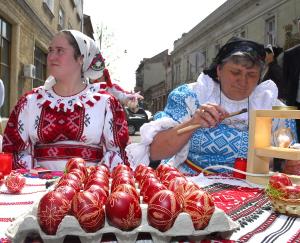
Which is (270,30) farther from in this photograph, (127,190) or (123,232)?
(123,232)

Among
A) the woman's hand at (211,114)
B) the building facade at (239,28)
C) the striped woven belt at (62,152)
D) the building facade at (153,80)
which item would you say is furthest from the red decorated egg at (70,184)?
the building facade at (153,80)

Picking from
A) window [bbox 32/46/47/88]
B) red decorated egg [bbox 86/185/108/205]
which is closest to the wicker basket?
red decorated egg [bbox 86/185/108/205]

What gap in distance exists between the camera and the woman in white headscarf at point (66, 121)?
216cm

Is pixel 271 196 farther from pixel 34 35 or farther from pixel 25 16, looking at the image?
pixel 34 35

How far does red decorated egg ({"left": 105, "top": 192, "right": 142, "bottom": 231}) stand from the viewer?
874mm

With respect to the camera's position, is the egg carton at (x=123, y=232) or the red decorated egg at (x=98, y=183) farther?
the red decorated egg at (x=98, y=183)

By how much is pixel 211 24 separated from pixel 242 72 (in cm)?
2059

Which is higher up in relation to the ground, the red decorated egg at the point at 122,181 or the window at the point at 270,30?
the window at the point at 270,30

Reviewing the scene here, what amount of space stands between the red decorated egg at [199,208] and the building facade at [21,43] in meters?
7.85

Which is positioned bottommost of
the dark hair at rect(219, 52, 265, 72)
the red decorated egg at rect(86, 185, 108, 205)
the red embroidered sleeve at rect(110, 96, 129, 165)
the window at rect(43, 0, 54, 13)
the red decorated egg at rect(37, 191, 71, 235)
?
the red decorated egg at rect(37, 191, 71, 235)

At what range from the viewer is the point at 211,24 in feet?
71.6

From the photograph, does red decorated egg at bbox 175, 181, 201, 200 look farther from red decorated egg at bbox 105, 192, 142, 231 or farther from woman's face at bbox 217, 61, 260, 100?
woman's face at bbox 217, 61, 260, 100

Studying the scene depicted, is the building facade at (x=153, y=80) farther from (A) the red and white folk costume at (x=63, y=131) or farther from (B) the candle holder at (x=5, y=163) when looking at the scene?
(B) the candle holder at (x=5, y=163)

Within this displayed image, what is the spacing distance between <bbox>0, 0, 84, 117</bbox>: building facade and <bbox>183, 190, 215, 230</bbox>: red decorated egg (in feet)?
25.7
